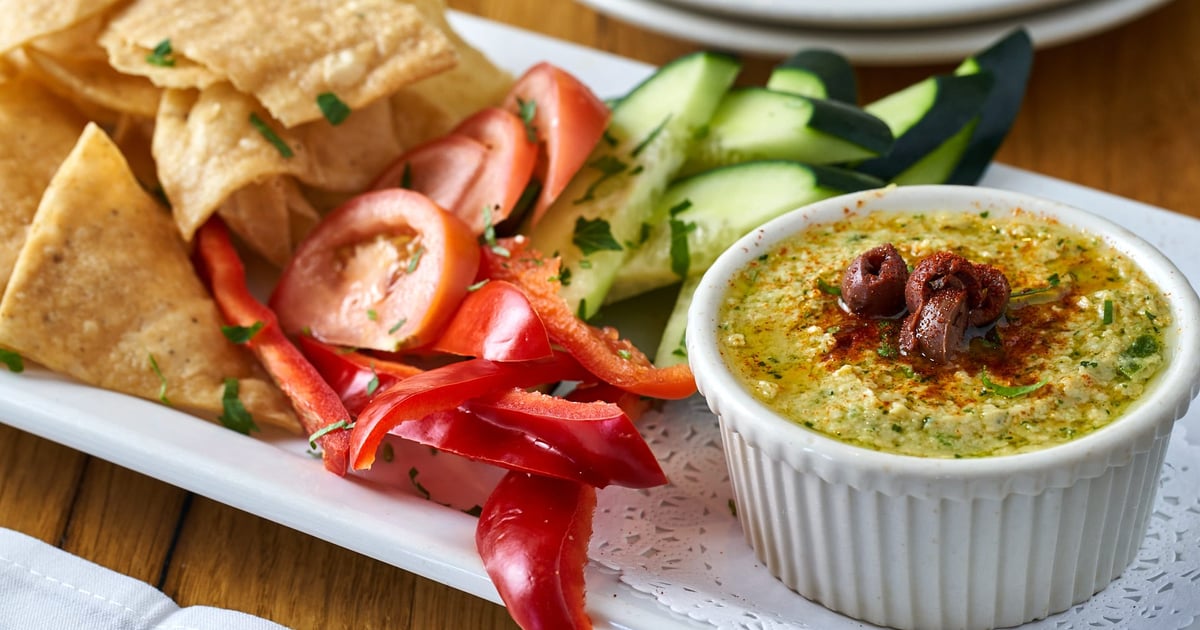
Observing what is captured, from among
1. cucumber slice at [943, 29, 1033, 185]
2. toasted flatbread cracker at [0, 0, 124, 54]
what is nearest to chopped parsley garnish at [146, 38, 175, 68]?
toasted flatbread cracker at [0, 0, 124, 54]

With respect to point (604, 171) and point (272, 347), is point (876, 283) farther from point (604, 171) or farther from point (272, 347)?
point (272, 347)

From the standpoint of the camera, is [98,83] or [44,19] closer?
[44,19]

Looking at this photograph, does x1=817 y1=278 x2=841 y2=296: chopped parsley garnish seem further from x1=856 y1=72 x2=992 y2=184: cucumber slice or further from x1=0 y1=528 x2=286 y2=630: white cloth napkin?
x1=0 y1=528 x2=286 y2=630: white cloth napkin

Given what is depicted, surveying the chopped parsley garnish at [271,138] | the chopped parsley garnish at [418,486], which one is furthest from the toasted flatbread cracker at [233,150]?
the chopped parsley garnish at [418,486]

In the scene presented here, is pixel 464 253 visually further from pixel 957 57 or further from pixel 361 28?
pixel 957 57

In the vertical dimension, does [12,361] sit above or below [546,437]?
below

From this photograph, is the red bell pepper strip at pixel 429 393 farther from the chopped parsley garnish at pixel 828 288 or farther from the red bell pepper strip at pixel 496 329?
the chopped parsley garnish at pixel 828 288

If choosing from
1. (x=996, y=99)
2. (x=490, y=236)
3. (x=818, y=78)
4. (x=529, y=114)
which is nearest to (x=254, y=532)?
(x=490, y=236)
